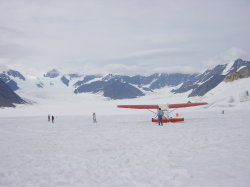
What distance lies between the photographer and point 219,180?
7934 mm

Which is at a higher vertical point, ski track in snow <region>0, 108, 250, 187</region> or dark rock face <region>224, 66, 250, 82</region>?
dark rock face <region>224, 66, 250, 82</region>

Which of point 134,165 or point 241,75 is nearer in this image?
point 134,165

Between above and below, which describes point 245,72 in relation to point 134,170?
above

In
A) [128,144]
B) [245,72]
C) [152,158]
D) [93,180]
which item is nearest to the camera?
[93,180]

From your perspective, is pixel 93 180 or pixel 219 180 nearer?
pixel 219 180

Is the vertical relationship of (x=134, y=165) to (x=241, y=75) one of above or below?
below

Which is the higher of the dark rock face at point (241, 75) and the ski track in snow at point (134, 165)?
the dark rock face at point (241, 75)

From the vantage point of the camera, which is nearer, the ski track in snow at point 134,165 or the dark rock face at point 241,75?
the ski track in snow at point 134,165

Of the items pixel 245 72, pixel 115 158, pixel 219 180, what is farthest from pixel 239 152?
pixel 245 72

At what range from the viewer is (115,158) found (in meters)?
11.7

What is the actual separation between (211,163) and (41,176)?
684 cm

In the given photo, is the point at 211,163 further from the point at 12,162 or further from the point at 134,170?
the point at 12,162

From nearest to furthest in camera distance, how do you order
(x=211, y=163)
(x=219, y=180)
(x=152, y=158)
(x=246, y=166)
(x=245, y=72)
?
1. (x=219, y=180)
2. (x=246, y=166)
3. (x=211, y=163)
4. (x=152, y=158)
5. (x=245, y=72)

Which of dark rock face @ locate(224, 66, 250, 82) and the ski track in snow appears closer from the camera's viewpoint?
the ski track in snow
